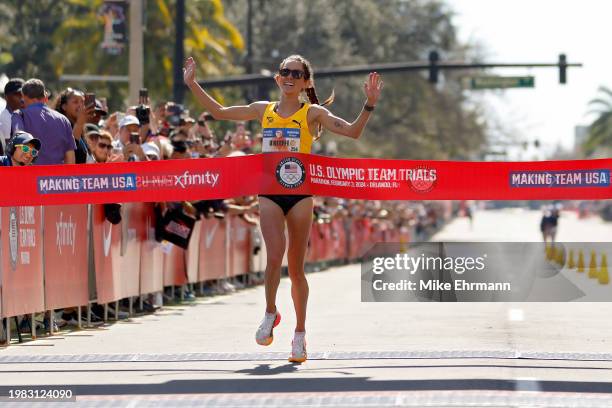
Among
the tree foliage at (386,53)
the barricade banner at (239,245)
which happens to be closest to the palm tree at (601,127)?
the tree foliage at (386,53)

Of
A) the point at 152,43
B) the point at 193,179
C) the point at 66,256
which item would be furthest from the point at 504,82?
the point at 193,179

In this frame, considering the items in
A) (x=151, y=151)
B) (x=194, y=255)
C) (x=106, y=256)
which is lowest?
(x=194, y=255)

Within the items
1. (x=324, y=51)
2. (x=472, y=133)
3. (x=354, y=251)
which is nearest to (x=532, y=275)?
(x=354, y=251)

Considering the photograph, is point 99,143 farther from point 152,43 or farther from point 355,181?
point 152,43

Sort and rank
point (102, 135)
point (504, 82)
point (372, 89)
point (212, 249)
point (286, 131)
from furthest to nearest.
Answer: point (504, 82) → point (212, 249) → point (102, 135) → point (286, 131) → point (372, 89)

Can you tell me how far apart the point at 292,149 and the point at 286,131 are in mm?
148

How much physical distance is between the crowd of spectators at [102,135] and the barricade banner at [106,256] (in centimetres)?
18

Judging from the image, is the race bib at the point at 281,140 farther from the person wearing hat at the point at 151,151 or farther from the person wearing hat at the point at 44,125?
the person wearing hat at the point at 151,151

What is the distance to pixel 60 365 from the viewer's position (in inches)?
405

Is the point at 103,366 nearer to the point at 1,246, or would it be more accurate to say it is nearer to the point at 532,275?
the point at 1,246

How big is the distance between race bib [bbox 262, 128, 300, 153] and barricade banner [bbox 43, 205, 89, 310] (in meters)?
3.13

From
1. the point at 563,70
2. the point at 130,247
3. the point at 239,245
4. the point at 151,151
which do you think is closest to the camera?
the point at 130,247

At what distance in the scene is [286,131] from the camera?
10.3 metres

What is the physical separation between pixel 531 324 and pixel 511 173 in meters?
2.67
